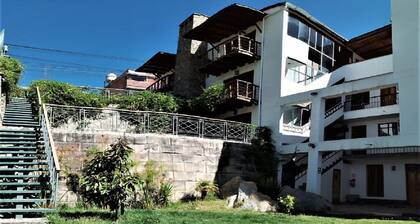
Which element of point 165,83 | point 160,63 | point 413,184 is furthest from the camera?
point 160,63

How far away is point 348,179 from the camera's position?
26.7 m

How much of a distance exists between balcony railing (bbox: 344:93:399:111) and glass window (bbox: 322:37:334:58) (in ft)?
11.7

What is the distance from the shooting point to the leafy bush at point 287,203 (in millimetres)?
16344

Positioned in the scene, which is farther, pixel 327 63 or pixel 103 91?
pixel 327 63

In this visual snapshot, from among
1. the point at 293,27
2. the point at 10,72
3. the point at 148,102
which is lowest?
the point at 148,102

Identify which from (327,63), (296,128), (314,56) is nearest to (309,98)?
(296,128)

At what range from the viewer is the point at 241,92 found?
80.1 feet

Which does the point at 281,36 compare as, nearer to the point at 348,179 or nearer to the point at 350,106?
the point at 350,106

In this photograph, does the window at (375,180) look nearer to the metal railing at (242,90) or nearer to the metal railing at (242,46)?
the metal railing at (242,90)

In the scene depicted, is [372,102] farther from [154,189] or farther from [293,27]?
[154,189]

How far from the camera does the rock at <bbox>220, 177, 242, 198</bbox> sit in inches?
737

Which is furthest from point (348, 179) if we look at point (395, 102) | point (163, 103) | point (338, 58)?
point (163, 103)

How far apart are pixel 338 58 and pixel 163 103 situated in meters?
12.9

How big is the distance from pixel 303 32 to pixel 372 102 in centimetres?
640
